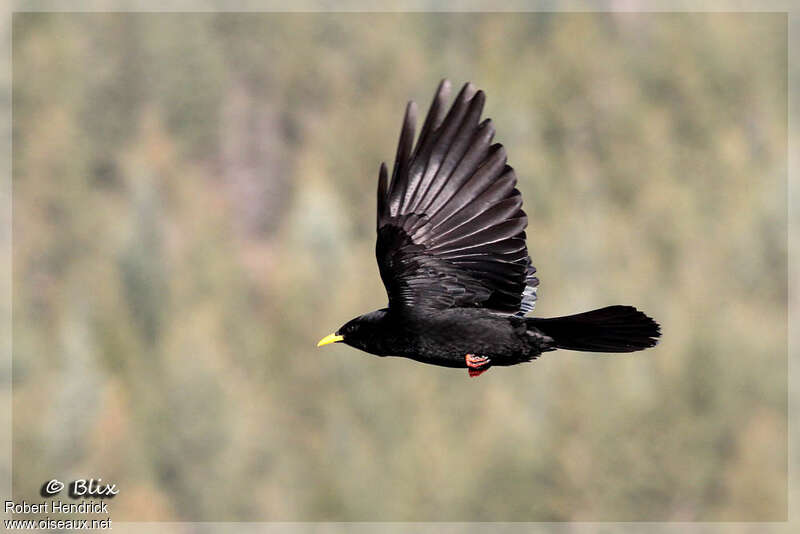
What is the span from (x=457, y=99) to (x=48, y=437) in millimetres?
49042

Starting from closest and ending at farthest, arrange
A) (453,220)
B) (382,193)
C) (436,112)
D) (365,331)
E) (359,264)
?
(436,112), (382,193), (453,220), (365,331), (359,264)

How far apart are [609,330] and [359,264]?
51.0 metres

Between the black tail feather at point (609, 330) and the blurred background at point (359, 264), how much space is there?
37.4m

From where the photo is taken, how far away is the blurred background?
52.6 metres

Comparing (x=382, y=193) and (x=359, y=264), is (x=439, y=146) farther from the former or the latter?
(x=359, y=264)

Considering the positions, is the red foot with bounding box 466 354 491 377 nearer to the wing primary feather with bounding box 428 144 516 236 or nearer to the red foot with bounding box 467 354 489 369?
the red foot with bounding box 467 354 489 369

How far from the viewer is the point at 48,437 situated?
5656 cm

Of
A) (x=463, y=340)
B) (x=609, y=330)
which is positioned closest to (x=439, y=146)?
(x=463, y=340)

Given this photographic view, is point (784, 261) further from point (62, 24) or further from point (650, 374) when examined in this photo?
point (62, 24)

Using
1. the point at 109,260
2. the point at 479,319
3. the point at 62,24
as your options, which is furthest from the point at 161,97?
the point at 479,319

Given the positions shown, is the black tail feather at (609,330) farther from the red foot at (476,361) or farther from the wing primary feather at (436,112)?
the wing primary feather at (436,112)

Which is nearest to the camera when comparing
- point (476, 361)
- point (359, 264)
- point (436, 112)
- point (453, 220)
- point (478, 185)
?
point (436, 112)

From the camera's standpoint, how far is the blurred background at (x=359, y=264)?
5256 cm

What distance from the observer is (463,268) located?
1091 centimetres
